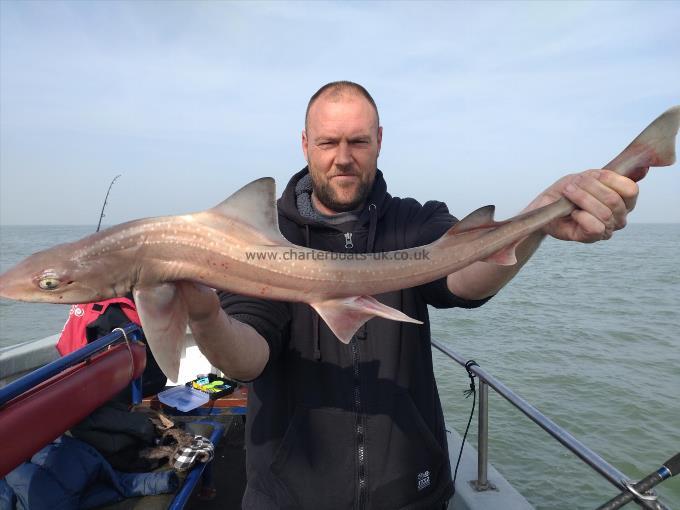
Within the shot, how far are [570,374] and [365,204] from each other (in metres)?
11.5

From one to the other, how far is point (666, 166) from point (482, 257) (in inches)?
38.5

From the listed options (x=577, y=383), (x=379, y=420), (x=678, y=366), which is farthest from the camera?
(x=678, y=366)

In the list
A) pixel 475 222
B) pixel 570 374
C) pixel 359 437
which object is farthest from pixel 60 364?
pixel 570 374

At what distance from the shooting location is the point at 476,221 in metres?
2.21

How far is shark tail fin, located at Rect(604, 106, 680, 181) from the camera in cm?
215

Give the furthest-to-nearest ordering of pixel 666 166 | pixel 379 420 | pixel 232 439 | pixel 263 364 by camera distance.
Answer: pixel 232 439 < pixel 379 420 < pixel 263 364 < pixel 666 166

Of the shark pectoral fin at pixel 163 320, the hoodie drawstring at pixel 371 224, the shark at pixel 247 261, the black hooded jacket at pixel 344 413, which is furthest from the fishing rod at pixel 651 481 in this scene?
the shark pectoral fin at pixel 163 320

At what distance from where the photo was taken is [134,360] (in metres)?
4.21

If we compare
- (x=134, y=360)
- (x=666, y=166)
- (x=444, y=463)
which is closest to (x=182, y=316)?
(x=444, y=463)

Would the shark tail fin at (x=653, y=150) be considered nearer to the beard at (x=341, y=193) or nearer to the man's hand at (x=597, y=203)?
the man's hand at (x=597, y=203)

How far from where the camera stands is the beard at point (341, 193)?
296 cm

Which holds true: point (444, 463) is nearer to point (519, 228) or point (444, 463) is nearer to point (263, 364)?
point (263, 364)

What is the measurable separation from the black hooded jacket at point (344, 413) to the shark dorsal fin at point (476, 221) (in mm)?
643

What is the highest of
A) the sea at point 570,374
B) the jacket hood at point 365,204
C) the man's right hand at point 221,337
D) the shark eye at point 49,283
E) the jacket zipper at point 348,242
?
the jacket hood at point 365,204
